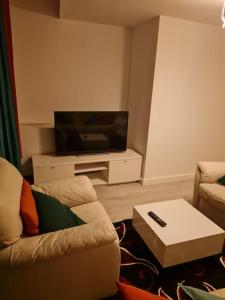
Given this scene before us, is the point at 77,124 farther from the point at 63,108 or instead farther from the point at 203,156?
the point at 203,156

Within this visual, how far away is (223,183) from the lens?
262 centimetres

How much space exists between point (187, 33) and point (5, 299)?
11.1 feet

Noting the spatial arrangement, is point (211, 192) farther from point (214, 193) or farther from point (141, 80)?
point (141, 80)

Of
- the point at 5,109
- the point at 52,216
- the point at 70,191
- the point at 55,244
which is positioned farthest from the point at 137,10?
the point at 55,244

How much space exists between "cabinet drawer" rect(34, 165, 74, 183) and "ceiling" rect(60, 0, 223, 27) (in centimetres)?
197

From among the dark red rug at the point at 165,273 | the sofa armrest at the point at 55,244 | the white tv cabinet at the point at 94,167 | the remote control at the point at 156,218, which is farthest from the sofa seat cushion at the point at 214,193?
the sofa armrest at the point at 55,244

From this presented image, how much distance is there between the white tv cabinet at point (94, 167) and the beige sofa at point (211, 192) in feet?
3.25

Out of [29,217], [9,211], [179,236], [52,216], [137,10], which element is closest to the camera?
[9,211]

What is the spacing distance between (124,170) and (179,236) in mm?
1659

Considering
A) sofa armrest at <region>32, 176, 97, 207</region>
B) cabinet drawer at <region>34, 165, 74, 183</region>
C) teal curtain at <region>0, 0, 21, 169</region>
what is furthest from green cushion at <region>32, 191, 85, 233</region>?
cabinet drawer at <region>34, 165, 74, 183</region>

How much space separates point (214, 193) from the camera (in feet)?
7.96

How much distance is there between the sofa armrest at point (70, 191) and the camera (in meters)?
2.04

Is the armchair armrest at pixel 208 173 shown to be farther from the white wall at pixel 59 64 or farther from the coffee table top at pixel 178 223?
the white wall at pixel 59 64

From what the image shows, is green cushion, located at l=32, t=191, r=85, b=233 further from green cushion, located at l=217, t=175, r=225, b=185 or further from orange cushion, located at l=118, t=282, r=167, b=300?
green cushion, located at l=217, t=175, r=225, b=185
